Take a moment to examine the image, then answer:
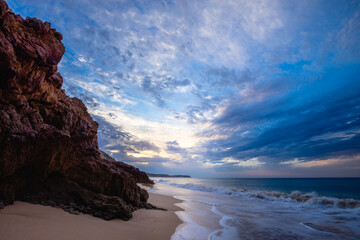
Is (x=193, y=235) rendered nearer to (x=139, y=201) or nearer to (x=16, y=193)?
(x=139, y=201)

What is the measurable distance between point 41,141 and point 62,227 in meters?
3.57

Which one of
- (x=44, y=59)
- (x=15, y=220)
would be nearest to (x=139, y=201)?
(x=15, y=220)

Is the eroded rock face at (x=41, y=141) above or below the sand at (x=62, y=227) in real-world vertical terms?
above

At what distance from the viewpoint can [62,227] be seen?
5270mm

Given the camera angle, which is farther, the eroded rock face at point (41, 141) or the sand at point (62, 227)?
the eroded rock face at point (41, 141)

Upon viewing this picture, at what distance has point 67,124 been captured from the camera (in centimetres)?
948

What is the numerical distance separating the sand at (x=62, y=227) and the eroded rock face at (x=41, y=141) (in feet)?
2.08

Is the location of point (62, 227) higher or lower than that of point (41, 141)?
lower

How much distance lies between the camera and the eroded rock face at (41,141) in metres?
6.18

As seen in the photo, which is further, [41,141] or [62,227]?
[41,141]

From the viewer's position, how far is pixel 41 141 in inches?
279

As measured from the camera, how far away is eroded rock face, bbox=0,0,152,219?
20.3 ft

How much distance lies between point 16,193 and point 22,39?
583 cm

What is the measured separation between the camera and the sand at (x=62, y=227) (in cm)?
449
